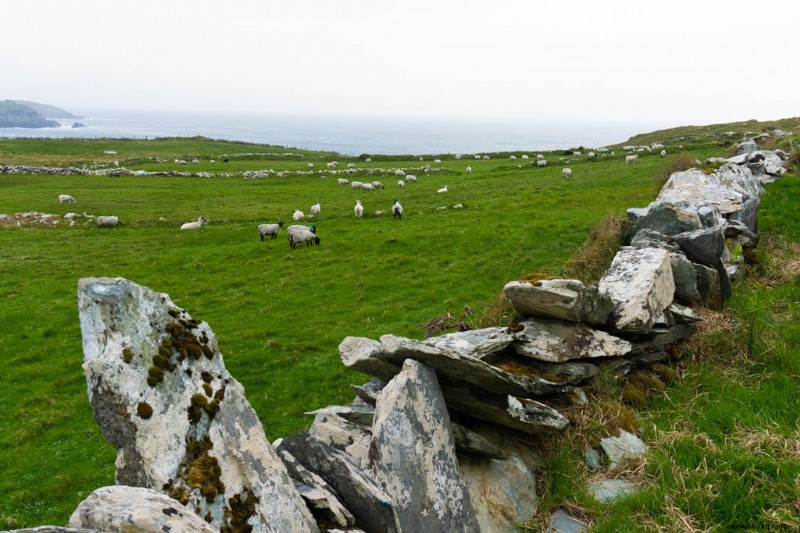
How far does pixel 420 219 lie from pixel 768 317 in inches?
1050

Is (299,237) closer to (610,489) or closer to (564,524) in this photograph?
(610,489)

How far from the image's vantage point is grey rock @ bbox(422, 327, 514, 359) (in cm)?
894

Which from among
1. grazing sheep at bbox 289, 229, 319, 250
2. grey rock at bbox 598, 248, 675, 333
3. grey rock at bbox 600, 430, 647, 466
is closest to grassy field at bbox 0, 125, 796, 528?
grazing sheep at bbox 289, 229, 319, 250

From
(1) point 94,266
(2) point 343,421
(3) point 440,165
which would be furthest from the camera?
(3) point 440,165

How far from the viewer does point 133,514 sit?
4.31 metres

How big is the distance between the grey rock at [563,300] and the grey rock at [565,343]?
26 cm

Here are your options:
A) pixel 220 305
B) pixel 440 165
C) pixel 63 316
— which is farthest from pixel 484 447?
pixel 440 165

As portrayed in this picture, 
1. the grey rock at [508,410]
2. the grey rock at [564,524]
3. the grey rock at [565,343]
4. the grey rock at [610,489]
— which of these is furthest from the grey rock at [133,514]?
the grey rock at [565,343]

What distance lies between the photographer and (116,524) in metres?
4.26

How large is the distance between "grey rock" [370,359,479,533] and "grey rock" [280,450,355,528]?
2.36ft

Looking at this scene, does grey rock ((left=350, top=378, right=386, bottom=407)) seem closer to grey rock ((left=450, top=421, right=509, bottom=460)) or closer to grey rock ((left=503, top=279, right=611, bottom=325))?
grey rock ((left=450, top=421, right=509, bottom=460))

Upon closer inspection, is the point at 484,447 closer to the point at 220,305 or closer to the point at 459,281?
the point at 459,281

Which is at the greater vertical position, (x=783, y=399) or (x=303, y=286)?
→ (x=783, y=399)

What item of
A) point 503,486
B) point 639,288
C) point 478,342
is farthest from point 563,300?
point 503,486
